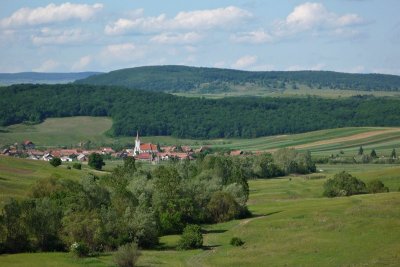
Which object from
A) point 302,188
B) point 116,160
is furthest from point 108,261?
point 116,160

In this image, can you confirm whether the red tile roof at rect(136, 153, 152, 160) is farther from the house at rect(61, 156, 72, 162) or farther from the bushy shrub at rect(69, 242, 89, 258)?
the bushy shrub at rect(69, 242, 89, 258)

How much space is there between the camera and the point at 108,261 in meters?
56.0

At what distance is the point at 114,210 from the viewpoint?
6838cm

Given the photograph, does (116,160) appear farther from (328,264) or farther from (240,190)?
(328,264)

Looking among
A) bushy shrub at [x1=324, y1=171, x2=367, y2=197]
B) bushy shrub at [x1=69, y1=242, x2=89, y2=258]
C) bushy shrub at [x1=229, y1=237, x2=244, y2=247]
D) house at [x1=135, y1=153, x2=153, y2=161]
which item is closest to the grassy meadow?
bushy shrub at [x1=229, y1=237, x2=244, y2=247]

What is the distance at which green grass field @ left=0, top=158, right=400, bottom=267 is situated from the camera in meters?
56.2

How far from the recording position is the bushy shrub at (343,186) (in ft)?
331

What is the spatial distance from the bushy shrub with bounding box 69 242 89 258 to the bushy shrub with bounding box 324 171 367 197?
1908 inches

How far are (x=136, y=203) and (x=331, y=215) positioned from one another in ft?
59.9

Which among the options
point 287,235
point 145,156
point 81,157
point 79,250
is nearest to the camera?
point 79,250

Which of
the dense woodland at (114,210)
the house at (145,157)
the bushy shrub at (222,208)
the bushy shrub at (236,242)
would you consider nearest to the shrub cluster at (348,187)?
the dense woodland at (114,210)

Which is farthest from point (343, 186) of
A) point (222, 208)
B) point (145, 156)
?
point (145, 156)

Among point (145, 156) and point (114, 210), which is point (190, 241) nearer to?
point (114, 210)

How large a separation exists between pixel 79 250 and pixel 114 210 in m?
10.5
